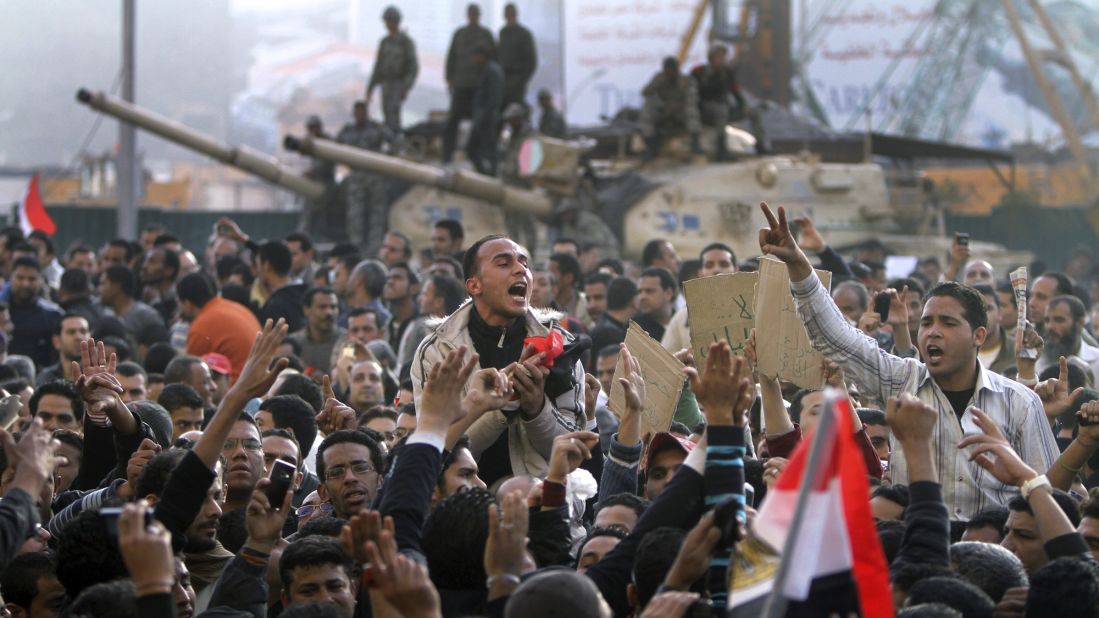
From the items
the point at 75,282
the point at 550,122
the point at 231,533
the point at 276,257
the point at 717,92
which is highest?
the point at 717,92

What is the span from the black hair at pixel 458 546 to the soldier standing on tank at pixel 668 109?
13.9 meters

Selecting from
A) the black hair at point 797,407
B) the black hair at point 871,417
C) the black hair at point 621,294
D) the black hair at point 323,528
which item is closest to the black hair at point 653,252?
the black hair at point 621,294

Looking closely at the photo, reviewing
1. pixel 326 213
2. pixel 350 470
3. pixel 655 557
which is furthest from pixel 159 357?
pixel 326 213

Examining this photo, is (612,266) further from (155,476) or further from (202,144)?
(155,476)

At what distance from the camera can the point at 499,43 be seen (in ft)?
65.0

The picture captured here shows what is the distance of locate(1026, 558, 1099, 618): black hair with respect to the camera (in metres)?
4.43

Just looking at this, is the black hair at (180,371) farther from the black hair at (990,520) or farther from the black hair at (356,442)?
the black hair at (990,520)

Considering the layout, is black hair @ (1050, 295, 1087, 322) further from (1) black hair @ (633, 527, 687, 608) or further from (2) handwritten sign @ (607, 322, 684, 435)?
(1) black hair @ (633, 527, 687, 608)

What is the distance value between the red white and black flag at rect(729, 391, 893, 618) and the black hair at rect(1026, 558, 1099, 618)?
0.63 meters

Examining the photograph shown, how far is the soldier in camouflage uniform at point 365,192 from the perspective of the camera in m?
19.6

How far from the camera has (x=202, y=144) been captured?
1917 cm

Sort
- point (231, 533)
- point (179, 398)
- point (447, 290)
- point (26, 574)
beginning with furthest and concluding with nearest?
1. point (447, 290)
2. point (179, 398)
3. point (231, 533)
4. point (26, 574)

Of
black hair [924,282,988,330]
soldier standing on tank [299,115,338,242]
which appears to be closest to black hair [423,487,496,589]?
black hair [924,282,988,330]

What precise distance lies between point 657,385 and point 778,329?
0.48m
